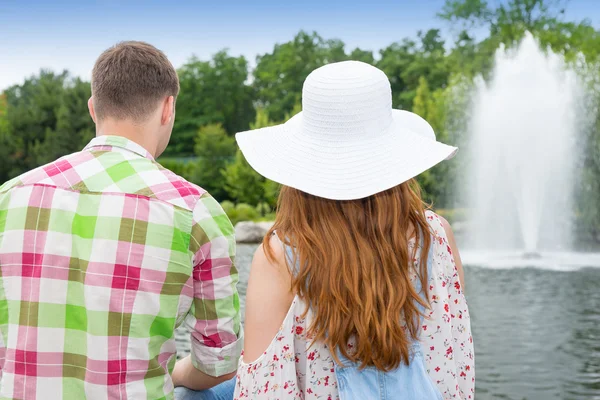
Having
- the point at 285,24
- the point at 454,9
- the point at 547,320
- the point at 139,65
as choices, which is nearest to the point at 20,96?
the point at 285,24

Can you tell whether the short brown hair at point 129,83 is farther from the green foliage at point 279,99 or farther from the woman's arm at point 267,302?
the green foliage at point 279,99

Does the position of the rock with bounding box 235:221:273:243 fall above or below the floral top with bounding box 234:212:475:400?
below

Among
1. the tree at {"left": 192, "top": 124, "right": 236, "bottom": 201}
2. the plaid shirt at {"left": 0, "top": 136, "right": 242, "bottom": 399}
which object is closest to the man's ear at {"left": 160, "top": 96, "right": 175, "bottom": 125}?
the plaid shirt at {"left": 0, "top": 136, "right": 242, "bottom": 399}

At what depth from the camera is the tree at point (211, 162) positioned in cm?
3772

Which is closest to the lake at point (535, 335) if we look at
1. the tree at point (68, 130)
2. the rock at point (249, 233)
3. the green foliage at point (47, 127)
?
the rock at point (249, 233)

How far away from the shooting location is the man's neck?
2.40m

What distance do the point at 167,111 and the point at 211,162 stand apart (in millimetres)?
35787

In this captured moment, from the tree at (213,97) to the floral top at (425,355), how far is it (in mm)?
48163

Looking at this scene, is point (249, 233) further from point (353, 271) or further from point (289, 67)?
point (289, 67)

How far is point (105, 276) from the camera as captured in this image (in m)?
2.17

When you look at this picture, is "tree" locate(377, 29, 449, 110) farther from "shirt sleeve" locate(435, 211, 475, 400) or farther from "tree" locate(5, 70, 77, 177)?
"shirt sleeve" locate(435, 211, 475, 400)

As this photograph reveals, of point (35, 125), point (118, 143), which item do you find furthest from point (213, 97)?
point (118, 143)

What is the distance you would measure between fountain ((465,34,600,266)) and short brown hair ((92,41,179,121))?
20.1 metres

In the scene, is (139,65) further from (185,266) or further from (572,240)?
(572,240)
